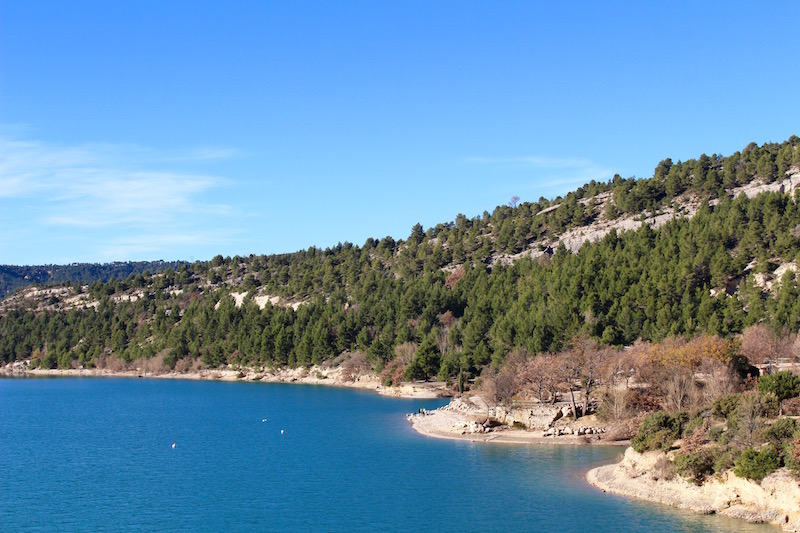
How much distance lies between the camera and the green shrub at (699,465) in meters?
43.9

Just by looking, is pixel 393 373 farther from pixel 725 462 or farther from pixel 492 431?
pixel 725 462

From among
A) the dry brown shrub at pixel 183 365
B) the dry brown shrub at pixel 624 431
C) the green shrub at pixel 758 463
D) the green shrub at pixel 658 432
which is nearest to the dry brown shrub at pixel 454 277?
the dry brown shrub at pixel 183 365

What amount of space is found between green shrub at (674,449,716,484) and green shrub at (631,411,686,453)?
341 cm

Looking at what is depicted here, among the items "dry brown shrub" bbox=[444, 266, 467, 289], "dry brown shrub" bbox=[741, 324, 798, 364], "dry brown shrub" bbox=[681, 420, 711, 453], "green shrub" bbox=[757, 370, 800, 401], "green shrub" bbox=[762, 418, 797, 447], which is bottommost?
"dry brown shrub" bbox=[681, 420, 711, 453]

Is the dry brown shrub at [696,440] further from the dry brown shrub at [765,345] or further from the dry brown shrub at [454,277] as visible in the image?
the dry brown shrub at [454,277]

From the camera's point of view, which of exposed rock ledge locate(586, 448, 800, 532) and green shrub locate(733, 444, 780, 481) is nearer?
exposed rock ledge locate(586, 448, 800, 532)

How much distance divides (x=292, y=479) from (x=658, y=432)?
79.2 ft

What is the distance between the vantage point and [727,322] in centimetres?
9075

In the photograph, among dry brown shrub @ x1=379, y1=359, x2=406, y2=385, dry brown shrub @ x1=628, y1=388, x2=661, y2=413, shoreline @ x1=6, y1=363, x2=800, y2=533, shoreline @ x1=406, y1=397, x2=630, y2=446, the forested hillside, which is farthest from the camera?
dry brown shrub @ x1=379, y1=359, x2=406, y2=385

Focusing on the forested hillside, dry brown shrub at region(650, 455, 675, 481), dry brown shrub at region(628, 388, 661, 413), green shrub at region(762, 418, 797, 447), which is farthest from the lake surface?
the forested hillside

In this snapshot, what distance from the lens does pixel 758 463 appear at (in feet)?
133

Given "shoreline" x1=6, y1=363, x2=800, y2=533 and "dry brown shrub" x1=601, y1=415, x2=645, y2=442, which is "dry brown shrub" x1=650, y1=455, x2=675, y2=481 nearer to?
"shoreline" x1=6, y1=363, x2=800, y2=533

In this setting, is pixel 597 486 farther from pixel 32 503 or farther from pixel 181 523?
pixel 32 503

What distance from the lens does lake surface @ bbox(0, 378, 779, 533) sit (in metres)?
42.5
